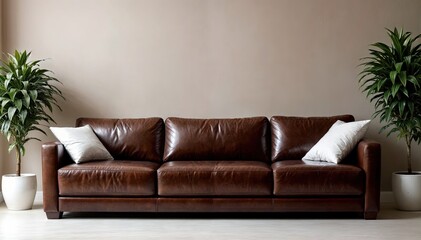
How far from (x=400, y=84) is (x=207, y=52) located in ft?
6.33

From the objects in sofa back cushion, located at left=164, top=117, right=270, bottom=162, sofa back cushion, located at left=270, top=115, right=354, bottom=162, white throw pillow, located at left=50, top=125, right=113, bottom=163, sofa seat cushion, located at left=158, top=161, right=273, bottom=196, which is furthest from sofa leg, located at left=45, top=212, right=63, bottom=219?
sofa back cushion, located at left=270, top=115, right=354, bottom=162

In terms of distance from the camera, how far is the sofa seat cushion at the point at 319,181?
17.0ft

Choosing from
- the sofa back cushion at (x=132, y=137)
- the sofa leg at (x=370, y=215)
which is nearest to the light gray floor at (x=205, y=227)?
the sofa leg at (x=370, y=215)

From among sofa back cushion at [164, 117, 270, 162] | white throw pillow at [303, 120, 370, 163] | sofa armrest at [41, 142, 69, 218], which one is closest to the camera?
sofa armrest at [41, 142, 69, 218]

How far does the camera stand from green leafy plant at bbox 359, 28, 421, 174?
5563 mm

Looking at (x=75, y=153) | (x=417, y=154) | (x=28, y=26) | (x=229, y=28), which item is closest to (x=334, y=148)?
(x=417, y=154)

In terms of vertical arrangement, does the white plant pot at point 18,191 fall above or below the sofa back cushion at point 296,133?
below

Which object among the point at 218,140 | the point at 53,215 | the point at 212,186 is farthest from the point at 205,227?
the point at 53,215

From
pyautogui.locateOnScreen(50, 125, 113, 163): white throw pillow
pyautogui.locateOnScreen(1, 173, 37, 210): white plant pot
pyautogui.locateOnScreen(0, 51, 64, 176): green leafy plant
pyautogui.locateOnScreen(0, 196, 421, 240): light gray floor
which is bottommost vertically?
pyautogui.locateOnScreen(0, 196, 421, 240): light gray floor

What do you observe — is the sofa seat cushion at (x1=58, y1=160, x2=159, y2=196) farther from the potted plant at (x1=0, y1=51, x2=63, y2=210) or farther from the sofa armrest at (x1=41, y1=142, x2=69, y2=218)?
the potted plant at (x1=0, y1=51, x2=63, y2=210)

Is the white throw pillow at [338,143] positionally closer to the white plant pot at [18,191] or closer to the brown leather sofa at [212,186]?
the brown leather sofa at [212,186]

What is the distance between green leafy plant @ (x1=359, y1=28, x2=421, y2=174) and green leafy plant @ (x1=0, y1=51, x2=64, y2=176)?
3094 mm

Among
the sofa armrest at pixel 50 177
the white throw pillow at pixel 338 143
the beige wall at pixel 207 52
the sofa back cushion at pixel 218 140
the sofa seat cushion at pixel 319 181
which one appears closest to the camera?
the sofa seat cushion at pixel 319 181

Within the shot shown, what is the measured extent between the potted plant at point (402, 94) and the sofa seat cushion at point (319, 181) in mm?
720
